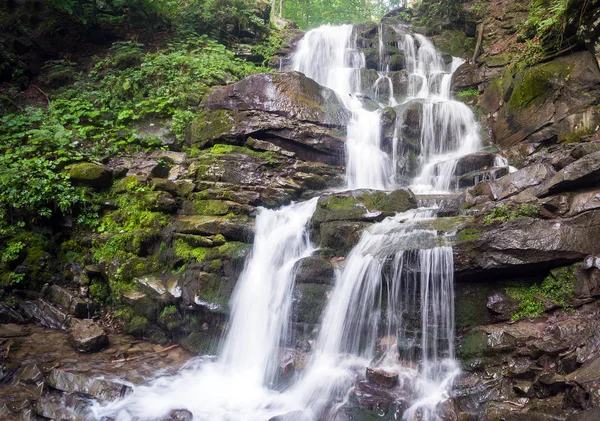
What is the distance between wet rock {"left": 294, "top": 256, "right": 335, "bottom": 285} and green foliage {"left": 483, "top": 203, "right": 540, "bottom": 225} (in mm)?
2481

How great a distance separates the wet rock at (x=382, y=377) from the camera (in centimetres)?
521

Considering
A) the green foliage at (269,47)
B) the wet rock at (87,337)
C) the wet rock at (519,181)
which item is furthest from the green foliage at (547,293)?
the green foliage at (269,47)

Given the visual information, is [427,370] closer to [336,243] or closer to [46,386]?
[336,243]

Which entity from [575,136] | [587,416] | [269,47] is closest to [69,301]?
[587,416]

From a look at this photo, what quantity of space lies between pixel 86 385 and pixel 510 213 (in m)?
6.44

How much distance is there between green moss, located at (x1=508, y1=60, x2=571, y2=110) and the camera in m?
9.30

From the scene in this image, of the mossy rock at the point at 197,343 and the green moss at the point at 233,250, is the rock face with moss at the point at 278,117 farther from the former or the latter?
the mossy rock at the point at 197,343

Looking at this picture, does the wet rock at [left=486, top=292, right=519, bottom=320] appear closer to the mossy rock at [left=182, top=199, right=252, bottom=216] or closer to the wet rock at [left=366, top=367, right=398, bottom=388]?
the wet rock at [left=366, top=367, right=398, bottom=388]

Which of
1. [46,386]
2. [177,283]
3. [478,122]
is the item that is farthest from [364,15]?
[46,386]

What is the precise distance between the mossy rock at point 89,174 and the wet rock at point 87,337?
3.28 m

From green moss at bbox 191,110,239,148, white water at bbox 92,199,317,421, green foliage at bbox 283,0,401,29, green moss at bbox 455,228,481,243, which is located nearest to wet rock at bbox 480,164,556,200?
green moss at bbox 455,228,481,243

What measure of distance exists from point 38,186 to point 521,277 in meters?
8.92

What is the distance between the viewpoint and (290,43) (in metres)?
16.9

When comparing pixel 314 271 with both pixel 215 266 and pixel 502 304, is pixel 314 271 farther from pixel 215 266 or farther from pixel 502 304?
pixel 502 304
